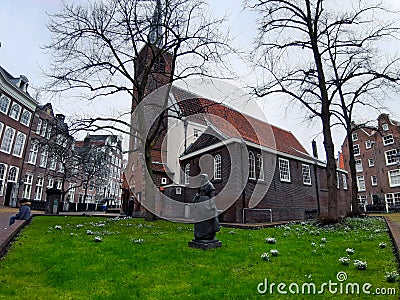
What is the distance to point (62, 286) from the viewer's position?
4336mm

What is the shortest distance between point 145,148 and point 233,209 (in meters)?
6.57

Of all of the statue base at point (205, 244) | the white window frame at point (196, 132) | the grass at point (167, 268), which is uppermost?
the white window frame at point (196, 132)

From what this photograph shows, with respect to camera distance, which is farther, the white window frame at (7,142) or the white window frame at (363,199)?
the white window frame at (363,199)

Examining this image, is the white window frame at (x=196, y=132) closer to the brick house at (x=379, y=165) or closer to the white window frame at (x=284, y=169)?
the white window frame at (x=284, y=169)

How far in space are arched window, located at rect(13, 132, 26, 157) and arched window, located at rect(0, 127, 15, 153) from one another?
3.00ft

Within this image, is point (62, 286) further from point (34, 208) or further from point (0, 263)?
point (34, 208)

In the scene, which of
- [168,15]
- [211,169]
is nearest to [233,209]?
[211,169]

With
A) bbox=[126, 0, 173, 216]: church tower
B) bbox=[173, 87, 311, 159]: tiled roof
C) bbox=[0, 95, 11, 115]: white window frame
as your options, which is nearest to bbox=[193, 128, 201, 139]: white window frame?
bbox=[173, 87, 311, 159]: tiled roof

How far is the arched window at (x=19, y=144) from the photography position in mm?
31391

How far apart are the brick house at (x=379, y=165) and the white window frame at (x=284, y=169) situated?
2424 centimetres

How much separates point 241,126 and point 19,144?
87.0ft

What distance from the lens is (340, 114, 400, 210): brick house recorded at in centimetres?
3838

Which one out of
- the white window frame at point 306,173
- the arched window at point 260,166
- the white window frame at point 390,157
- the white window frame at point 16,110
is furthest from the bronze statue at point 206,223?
the white window frame at point 390,157

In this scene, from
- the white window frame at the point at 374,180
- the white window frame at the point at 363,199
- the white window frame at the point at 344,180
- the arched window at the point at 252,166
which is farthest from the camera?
the white window frame at the point at 363,199
